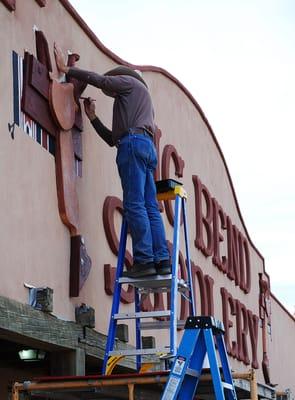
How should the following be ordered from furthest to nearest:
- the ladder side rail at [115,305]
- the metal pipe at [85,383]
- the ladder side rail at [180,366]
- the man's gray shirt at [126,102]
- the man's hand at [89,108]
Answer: the man's hand at [89,108] → the man's gray shirt at [126,102] → the ladder side rail at [115,305] → the metal pipe at [85,383] → the ladder side rail at [180,366]

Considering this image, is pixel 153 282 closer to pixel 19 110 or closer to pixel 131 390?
pixel 131 390

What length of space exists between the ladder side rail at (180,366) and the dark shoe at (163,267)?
1642 mm

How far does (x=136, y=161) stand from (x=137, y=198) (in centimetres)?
36

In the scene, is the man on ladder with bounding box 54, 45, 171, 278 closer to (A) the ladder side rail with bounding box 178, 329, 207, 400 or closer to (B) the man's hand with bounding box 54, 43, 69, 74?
(B) the man's hand with bounding box 54, 43, 69, 74

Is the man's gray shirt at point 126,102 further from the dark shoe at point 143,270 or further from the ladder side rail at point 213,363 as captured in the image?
the ladder side rail at point 213,363

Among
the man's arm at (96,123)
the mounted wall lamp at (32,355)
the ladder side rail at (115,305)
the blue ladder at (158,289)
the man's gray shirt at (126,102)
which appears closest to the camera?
the blue ladder at (158,289)

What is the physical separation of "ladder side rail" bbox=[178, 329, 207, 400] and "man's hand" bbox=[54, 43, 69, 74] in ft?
12.0

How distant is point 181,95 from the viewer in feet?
44.3

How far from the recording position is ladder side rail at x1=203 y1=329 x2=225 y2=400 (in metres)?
6.02

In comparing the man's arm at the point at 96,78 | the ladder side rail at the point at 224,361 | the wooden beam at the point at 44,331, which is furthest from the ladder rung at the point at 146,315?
the man's arm at the point at 96,78

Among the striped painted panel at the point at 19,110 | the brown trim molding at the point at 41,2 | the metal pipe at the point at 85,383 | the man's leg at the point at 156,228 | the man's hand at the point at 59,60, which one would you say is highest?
the brown trim molding at the point at 41,2

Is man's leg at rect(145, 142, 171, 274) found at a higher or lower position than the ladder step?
higher

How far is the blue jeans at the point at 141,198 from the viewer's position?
25.3 feet

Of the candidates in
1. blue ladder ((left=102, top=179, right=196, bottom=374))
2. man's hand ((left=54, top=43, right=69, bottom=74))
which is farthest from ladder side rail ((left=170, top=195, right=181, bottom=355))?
man's hand ((left=54, top=43, right=69, bottom=74))
